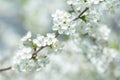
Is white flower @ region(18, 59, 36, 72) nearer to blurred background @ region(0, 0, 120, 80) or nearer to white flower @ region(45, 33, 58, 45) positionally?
white flower @ region(45, 33, 58, 45)

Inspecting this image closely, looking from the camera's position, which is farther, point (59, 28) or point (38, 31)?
point (38, 31)

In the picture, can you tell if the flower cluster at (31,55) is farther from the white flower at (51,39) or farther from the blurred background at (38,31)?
the blurred background at (38,31)

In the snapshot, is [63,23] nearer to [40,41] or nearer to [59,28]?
[59,28]

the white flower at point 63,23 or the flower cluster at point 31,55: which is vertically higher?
the white flower at point 63,23

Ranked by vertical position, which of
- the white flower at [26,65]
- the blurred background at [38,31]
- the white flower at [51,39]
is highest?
the blurred background at [38,31]

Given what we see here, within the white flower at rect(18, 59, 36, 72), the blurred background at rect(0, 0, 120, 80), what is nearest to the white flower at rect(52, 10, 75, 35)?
the white flower at rect(18, 59, 36, 72)

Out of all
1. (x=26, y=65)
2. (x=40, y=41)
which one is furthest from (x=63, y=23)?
(x=26, y=65)

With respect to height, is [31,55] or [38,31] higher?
[38,31]

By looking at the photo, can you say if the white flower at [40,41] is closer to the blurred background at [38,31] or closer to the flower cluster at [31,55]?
the flower cluster at [31,55]

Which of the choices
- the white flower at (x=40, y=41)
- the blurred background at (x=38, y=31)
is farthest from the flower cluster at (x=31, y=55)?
the blurred background at (x=38, y=31)

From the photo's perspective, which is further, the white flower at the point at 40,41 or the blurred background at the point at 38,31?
the blurred background at the point at 38,31
